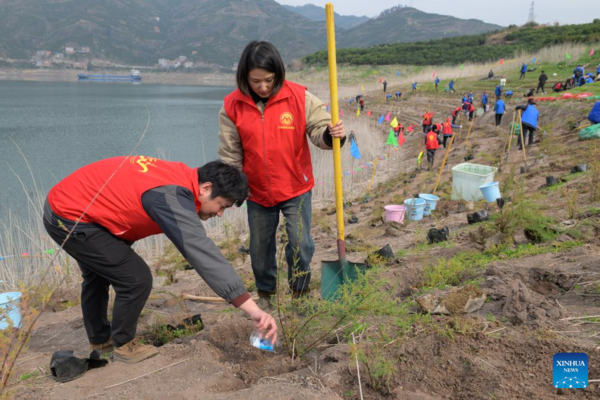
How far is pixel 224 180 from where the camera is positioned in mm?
2037

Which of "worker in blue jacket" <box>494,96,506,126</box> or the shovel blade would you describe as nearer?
the shovel blade

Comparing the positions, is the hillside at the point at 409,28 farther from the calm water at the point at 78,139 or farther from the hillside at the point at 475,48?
the calm water at the point at 78,139

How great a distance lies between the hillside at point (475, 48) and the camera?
34219 millimetres

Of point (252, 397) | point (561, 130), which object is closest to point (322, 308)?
point (252, 397)

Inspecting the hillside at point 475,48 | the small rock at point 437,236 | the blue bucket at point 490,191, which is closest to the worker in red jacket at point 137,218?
the small rock at point 437,236

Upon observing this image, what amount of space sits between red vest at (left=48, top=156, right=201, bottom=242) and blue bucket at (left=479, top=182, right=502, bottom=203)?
204 inches

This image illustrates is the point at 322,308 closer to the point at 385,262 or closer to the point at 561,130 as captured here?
the point at 385,262

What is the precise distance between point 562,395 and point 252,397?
131 cm

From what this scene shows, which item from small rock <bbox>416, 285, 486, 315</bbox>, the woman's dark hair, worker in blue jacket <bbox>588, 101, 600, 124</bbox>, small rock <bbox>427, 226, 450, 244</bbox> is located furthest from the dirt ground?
worker in blue jacket <bbox>588, 101, 600, 124</bbox>

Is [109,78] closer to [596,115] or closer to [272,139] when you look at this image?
[596,115]

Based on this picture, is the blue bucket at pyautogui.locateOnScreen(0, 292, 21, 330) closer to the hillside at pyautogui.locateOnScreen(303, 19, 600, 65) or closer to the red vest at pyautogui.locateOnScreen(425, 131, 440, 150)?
the red vest at pyautogui.locateOnScreen(425, 131, 440, 150)

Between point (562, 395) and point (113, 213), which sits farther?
point (113, 213)

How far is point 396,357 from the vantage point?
2100mm

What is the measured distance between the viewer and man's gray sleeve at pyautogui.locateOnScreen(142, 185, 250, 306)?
1.79m
